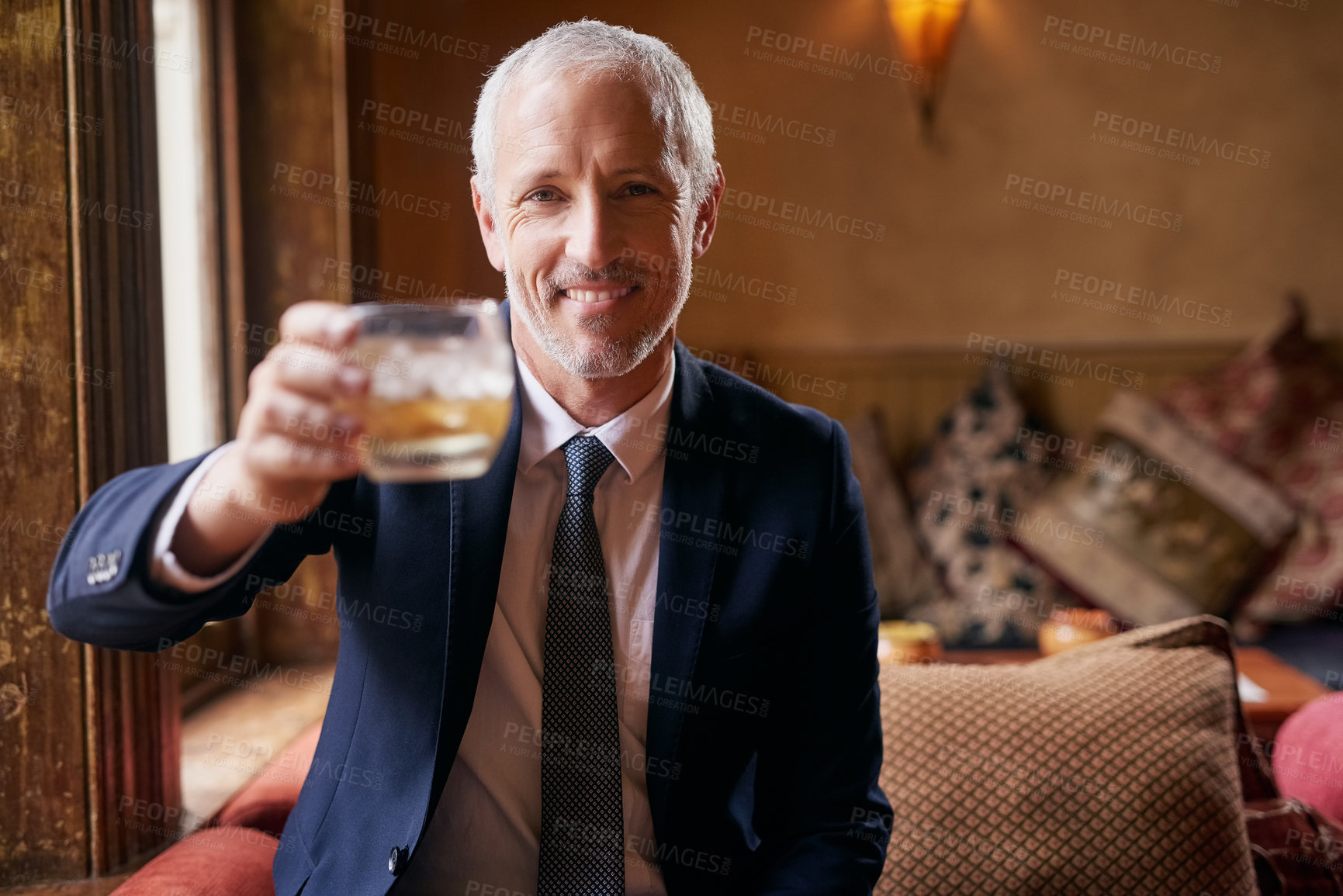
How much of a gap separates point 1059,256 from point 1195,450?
1.12m

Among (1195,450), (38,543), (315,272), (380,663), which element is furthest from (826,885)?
(1195,450)

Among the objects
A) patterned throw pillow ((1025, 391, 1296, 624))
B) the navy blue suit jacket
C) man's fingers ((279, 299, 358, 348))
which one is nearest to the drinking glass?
man's fingers ((279, 299, 358, 348))

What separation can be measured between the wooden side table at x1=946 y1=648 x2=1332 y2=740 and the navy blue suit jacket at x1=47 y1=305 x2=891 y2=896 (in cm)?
95

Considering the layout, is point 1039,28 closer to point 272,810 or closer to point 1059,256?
point 1059,256

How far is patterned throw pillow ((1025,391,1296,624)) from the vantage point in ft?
10.4

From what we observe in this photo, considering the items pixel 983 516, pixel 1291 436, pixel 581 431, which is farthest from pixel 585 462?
pixel 1291 436

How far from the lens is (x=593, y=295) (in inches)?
45.6

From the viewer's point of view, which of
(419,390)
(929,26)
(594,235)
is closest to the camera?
(419,390)

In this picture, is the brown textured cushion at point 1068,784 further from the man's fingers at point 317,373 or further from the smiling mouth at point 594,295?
the man's fingers at point 317,373

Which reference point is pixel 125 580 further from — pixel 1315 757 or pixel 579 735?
pixel 1315 757

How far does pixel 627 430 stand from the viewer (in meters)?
1.25

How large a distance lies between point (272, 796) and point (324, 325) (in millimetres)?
1098

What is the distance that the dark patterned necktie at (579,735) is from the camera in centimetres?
114

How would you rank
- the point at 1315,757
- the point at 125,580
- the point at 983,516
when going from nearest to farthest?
the point at 125,580 < the point at 1315,757 < the point at 983,516
